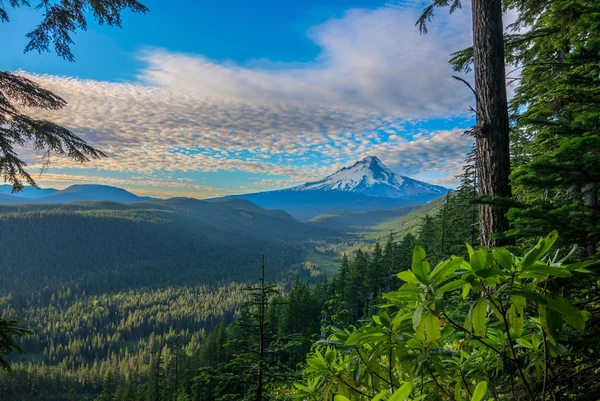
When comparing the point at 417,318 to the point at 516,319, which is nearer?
the point at 417,318

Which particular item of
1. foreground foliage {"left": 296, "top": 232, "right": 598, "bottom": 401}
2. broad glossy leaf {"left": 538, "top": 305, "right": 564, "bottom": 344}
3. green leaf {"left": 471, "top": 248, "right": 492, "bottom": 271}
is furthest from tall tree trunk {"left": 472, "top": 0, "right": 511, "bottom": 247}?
green leaf {"left": 471, "top": 248, "right": 492, "bottom": 271}

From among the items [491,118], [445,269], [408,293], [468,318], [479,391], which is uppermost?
[491,118]

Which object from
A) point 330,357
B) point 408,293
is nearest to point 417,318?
point 408,293

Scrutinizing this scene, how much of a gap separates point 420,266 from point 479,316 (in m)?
0.24

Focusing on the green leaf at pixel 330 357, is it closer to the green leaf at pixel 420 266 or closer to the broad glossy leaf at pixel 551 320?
the green leaf at pixel 420 266

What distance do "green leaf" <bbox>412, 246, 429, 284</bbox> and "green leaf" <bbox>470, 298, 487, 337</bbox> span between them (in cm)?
17

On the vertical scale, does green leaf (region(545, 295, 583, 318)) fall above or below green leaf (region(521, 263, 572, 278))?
below

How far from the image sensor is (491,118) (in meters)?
4.30

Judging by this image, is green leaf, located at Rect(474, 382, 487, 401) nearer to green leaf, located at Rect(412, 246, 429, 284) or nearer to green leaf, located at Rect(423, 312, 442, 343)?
green leaf, located at Rect(423, 312, 442, 343)

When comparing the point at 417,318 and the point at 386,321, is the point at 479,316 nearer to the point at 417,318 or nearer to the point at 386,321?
the point at 417,318

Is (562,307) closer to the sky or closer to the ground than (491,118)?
closer to the ground

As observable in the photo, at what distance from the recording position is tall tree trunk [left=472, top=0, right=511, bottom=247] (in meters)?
4.23

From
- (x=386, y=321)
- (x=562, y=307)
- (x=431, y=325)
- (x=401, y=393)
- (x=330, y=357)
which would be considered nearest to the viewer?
(x=401, y=393)

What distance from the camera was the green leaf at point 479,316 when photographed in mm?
977
